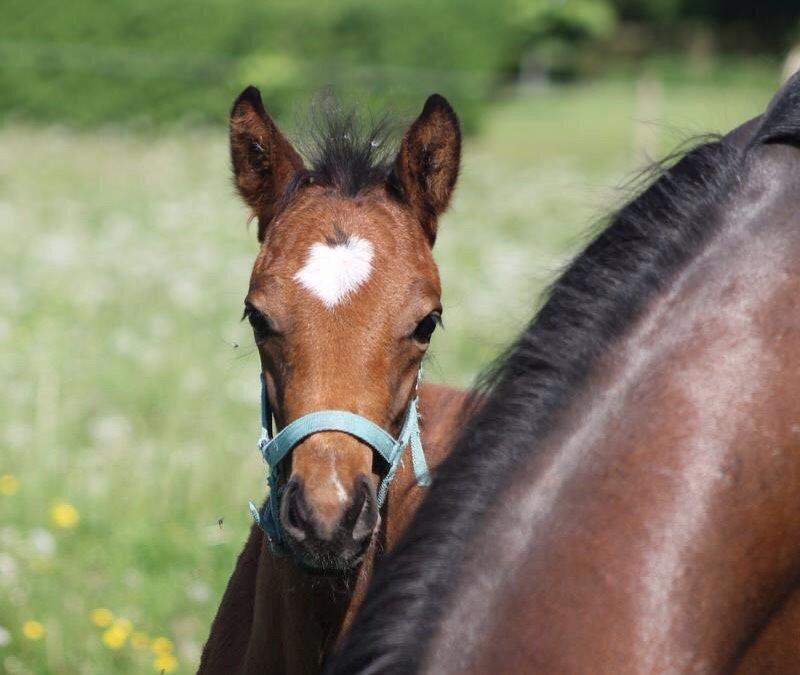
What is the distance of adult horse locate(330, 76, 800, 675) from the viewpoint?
1728mm

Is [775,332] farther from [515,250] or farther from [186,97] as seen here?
[186,97]

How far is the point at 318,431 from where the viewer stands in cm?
277

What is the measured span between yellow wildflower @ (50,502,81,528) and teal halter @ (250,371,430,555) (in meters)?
2.11

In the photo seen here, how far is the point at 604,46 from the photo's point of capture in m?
39.9

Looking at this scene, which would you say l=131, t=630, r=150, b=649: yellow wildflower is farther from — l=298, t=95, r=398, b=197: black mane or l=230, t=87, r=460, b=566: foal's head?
l=298, t=95, r=398, b=197: black mane

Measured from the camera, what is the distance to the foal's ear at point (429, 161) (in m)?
3.33

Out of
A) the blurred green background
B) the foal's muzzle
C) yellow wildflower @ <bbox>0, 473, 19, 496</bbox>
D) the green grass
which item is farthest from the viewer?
yellow wildflower @ <bbox>0, 473, 19, 496</bbox>

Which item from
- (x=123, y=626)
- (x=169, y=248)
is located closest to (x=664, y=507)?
(x=123, y=626)

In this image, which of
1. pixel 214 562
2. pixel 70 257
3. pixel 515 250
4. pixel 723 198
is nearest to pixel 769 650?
pixel 723 198

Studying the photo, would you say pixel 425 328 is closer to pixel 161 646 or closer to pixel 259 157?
pixel 259 157

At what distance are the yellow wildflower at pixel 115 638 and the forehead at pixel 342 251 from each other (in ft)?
5.90

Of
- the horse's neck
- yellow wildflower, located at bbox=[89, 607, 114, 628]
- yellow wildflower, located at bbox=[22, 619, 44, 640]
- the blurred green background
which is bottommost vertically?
the horse's neck

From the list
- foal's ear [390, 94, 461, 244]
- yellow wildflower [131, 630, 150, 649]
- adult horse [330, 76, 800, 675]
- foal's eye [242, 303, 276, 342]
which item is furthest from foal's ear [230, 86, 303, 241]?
yellow wildflower [131, 630, 150, 649]

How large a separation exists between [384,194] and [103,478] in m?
3.01
